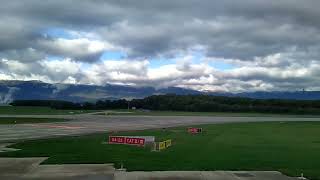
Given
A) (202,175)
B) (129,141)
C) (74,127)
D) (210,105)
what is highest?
(210,105)

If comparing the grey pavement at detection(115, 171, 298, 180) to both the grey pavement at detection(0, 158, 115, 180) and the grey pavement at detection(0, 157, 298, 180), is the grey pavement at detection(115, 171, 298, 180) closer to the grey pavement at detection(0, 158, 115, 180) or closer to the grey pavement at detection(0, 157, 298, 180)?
the grey pavement at detection(0, 157, 298, 180)

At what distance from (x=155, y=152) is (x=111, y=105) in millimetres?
161152

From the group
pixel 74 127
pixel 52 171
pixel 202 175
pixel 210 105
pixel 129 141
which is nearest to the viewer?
pixel 202 175

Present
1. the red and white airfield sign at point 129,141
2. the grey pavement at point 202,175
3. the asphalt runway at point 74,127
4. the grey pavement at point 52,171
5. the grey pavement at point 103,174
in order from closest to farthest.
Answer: the grey pavement at point 202,175, the grey pavement at point 103,174, the grey pavement at point 52,171, the red and white airfield sign at point 129,141, the asphalt runway at point 74,127

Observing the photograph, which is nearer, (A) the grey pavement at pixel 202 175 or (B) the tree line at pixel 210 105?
(A) the grey pavement at pixel 202 175

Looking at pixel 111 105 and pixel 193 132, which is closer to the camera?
pixel 193 132

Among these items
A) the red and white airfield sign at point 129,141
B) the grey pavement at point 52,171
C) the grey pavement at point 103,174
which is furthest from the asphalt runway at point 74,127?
the grey pavement at point 103,174

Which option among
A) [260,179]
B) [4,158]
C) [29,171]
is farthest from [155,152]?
[260,179]

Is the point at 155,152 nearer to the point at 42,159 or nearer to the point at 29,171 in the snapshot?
the point at 42,159

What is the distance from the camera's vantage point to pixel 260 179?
1658 cm

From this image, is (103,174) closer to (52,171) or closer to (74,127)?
(52,171)

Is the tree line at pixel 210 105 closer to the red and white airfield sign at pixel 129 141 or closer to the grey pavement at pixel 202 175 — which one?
the red and white airfield sign at pixel 129 141

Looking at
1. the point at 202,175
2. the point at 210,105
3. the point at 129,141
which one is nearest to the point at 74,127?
the point at 129,141

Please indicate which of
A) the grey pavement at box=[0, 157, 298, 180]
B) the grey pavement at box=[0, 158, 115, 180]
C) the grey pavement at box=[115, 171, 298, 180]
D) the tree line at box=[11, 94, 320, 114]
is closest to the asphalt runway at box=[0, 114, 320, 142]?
the grey pavement at box=[0, 158, 115, 180]
